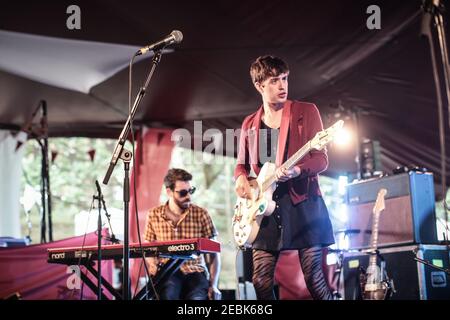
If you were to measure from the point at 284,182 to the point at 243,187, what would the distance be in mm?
297

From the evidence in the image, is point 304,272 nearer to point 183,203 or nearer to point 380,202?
point 380,202

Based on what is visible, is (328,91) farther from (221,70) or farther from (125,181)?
(125,181)

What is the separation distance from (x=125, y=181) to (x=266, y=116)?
1114mm

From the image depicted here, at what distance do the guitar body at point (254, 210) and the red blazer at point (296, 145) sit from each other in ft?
0.35

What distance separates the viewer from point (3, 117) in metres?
7.83

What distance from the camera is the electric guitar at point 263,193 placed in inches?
145

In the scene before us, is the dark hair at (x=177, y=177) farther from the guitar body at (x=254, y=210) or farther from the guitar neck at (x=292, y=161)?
the guitar neck at (x=292, y=161)

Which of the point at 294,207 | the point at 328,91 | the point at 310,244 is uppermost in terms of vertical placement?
the point at 328,91

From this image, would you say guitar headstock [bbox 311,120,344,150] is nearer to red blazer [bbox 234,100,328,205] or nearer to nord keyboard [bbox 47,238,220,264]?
red blazer [bbox 234,100,328,205]

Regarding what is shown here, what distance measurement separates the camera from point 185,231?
5.36 metres

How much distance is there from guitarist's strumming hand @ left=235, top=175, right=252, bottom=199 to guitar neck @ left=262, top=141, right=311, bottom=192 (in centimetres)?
15

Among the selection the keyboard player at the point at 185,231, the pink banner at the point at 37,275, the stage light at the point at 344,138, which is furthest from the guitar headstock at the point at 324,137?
the stage light at the point at 344,138

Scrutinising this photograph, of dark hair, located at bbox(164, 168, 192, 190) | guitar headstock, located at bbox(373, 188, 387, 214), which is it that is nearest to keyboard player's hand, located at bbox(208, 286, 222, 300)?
dark hair, located at bbox(164, 168, 192, 190)
